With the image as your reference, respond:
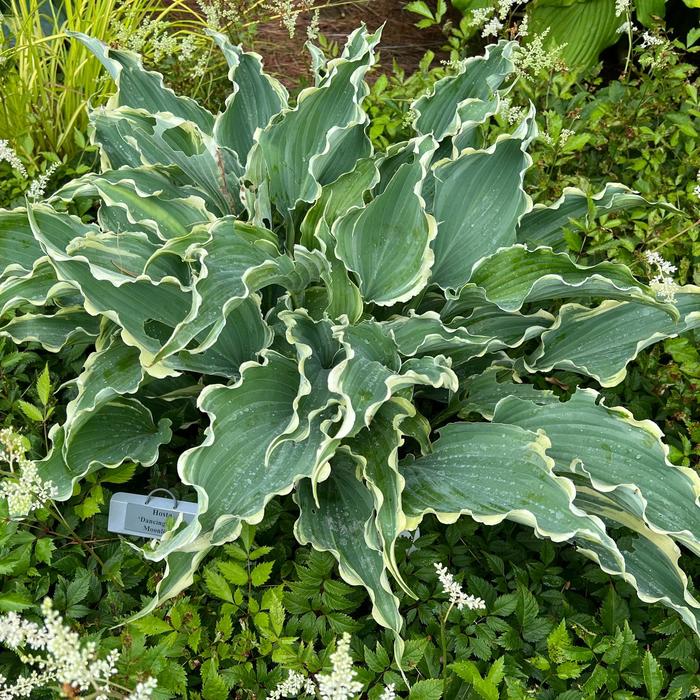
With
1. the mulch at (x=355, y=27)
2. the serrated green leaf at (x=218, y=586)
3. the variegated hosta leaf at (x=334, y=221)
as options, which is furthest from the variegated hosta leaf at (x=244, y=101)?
the mulch at (x=355, y=27)

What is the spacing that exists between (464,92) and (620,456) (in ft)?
3.30

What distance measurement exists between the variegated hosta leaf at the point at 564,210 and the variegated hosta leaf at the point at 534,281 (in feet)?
0.79

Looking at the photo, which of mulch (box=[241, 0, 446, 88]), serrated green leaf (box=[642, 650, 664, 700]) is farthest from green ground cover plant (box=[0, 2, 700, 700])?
mulch (box=[241, 0, 446, 88])

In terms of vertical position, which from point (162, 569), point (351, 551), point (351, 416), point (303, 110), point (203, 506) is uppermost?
point (303, 110)

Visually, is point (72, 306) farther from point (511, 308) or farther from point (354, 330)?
point (511, 308)

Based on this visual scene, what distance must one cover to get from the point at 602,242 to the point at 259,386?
3.03ft

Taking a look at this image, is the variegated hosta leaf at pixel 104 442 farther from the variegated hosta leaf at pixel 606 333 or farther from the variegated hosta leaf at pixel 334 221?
the variegated hosta leaf at pixel 606 333

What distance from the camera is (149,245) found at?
152 centimetres

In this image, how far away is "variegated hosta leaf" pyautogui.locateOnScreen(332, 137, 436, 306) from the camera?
1417 mm

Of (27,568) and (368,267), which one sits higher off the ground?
(368,267)

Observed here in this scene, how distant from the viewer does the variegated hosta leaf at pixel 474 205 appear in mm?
1591

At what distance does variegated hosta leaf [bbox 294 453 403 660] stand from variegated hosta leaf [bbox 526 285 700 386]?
1.50 feet

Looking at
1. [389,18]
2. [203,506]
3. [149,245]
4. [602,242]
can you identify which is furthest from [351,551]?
[389,18]

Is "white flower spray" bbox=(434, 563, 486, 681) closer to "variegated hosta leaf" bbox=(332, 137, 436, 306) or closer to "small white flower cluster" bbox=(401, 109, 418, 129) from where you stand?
"variegated hosta leaf" bbox=(332, 137, 436, 306)
